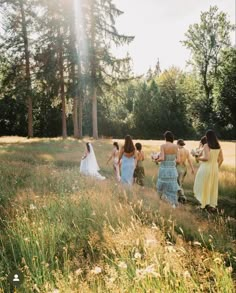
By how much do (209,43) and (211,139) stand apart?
153 ft

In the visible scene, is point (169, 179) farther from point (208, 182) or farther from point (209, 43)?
point (209, 43)

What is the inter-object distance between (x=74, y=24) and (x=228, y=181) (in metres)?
20.4

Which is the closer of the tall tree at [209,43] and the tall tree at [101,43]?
the tall tree at [101,43]

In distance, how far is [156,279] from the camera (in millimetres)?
3768

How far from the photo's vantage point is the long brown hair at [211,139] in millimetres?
10945

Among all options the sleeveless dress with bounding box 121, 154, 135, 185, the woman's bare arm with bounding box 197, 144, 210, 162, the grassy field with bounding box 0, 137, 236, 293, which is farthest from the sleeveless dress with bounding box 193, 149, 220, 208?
the sleeveless dress with bounding box 121, 154, 135, 185

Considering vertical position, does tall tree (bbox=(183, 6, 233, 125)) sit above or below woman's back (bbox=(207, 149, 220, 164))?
above

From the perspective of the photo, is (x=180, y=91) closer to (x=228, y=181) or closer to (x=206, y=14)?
(x=206, y=14)

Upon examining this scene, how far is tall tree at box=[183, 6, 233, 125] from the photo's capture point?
5381 centimetres

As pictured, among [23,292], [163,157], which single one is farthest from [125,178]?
[23,292]

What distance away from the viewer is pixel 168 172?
10.8 metres

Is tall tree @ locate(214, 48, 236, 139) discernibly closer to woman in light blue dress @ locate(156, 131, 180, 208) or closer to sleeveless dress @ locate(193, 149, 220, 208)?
sleeveless dress @ locate(193, 149, 220, 208)

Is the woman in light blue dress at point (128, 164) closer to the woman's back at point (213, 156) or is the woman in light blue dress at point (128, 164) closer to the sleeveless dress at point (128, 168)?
the sleeveless dress at point (128, 168)

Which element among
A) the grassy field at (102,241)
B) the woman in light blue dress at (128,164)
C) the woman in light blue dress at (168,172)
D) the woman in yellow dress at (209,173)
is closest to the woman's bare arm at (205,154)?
the woman in yellow dress at (209,173)
